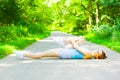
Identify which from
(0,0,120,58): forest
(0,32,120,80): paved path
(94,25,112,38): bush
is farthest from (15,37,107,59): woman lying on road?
(94,25,112,38): bush

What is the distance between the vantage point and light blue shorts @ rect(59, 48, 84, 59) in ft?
48.3

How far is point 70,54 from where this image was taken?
14.9 meters

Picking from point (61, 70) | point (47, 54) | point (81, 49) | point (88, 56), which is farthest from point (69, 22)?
point (61, 70)

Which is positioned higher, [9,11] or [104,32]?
[9,11]

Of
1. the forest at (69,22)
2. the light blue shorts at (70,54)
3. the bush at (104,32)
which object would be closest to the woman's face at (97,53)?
the light blue shorts at (70,54)

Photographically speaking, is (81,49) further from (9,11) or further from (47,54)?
(9,11)

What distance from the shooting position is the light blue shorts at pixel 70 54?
48.3 feet

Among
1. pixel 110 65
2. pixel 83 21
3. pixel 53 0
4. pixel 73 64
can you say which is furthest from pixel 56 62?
pixel 83 21

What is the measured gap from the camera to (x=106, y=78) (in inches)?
396

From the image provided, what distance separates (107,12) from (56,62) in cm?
3804

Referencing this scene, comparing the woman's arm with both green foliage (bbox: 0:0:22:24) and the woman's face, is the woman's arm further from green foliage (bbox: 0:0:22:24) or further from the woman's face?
green foliage (bbox: 0:0:22:24)

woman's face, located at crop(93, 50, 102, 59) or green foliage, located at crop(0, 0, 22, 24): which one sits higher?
green foliage, located at crop(0, 0, 22, 24)

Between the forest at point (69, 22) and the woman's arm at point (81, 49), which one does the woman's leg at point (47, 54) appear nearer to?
the woman's arm at point (81, 49)

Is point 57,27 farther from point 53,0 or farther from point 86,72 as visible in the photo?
point 86,72
